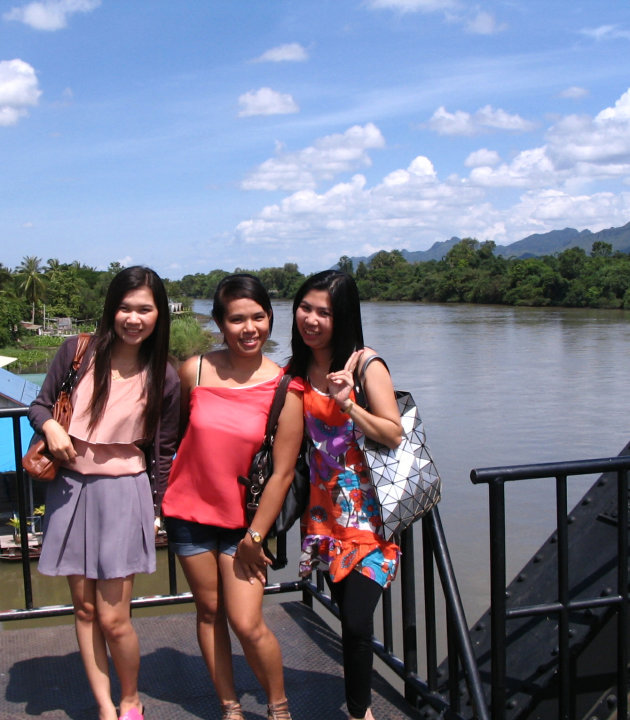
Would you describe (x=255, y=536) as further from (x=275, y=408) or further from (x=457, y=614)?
(x=457, y=614)

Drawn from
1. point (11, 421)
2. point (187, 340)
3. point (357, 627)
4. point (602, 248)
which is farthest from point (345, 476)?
point (602, 248)

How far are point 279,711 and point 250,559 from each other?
0.53 meters

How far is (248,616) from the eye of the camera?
241 cm

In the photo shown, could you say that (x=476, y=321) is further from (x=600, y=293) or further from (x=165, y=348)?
(x=165, y=348)

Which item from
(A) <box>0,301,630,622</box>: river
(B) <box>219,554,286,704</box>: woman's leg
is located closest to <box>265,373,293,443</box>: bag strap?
(B) <box>219,554,286,704</box>: woman's leg

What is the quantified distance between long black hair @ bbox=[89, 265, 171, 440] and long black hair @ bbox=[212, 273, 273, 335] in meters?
0.19

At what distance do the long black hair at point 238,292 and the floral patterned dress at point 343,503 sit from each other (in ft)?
1.09

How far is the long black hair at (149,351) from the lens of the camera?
2.47 meters

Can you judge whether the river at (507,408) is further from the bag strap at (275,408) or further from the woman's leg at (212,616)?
the bag strap at (275,408)

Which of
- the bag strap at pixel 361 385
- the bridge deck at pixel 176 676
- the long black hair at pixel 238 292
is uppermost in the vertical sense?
the long black hair at pixel 238 292

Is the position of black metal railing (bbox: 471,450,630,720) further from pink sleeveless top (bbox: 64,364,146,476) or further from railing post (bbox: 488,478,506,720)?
pink sleeveless top (bbox: 64,364,146,476)

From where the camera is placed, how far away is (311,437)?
97.3 inches

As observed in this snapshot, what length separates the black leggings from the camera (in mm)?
2375

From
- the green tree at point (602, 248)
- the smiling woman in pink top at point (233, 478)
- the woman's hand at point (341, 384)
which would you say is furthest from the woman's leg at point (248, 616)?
the green tree at point (602, 248)
